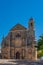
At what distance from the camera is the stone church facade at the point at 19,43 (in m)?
44.6

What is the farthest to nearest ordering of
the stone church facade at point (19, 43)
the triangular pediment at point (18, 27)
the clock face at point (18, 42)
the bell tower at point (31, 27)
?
the triangular pediment at point (18, 27) < the clock face at point (18, 42) < the bell tower at point (31, 27) < the stone church facade at point (19, 43)

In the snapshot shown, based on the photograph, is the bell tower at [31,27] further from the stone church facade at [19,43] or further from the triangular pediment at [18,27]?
the triangular pediment at [18,27]

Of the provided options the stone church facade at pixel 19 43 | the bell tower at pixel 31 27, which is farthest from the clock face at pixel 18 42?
the bell tower at pixel 31 27

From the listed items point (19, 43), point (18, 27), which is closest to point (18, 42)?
point (19, 43)

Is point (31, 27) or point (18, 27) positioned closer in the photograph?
point (31, 27)

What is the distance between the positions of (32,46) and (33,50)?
0.96 metres

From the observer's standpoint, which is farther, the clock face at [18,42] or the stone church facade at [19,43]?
the clock face at [18,42]

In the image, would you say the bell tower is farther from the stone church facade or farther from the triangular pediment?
the triangular pediment

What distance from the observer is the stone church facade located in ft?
146

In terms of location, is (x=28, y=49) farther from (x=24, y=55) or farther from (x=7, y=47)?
(x=7, y=47)

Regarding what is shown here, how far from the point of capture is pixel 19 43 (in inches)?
1811

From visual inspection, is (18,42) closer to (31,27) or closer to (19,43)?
(19,43)

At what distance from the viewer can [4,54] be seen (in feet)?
148

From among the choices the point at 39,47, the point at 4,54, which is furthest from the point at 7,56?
the point at 39,47
